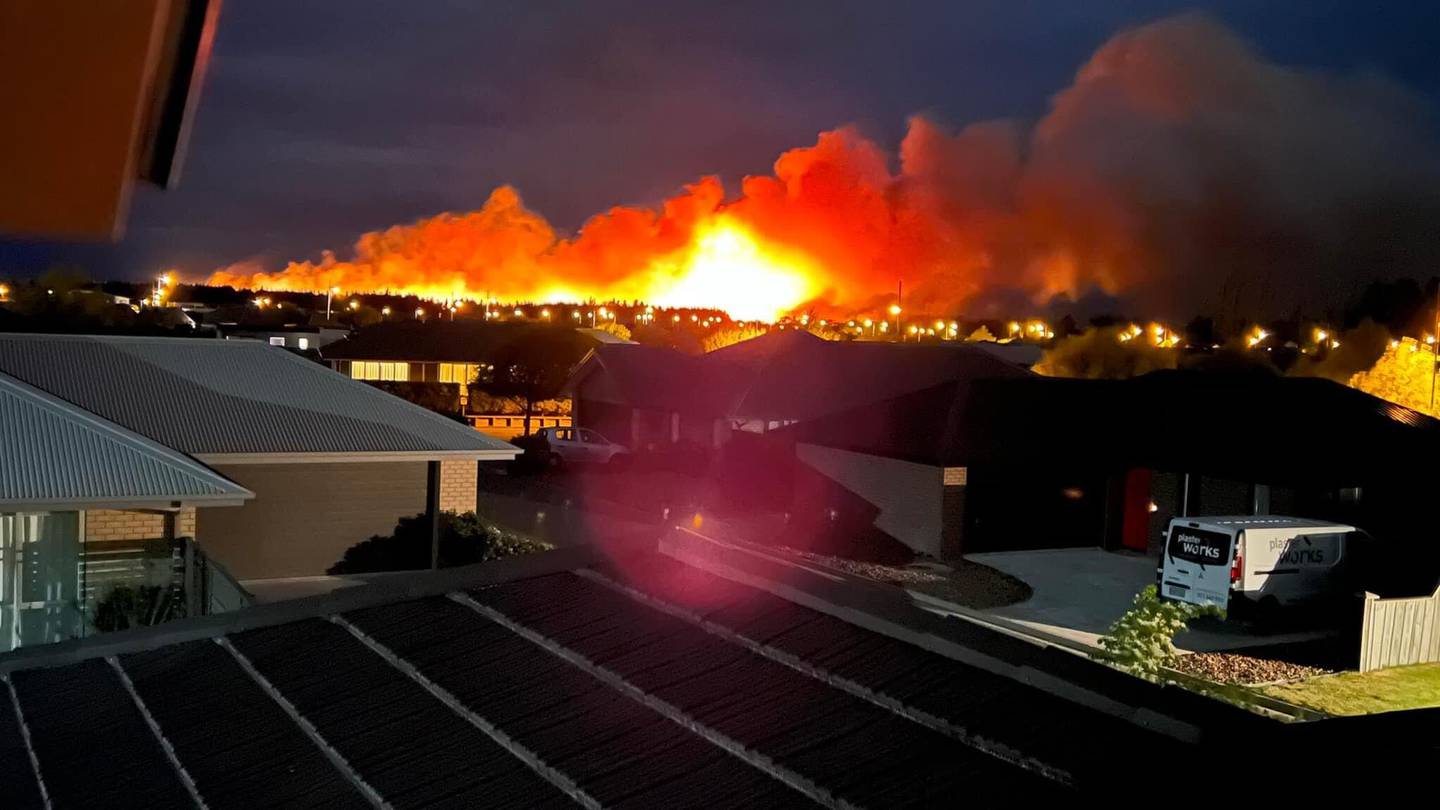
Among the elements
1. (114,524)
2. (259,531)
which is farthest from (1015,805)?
(259,531)

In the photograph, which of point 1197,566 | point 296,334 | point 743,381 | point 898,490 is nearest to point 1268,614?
point 1197,566

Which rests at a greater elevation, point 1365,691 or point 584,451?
point 584,451

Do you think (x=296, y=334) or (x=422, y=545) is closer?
(x=422, y=545)

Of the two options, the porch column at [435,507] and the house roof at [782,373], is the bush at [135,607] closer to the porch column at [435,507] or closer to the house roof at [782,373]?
the porch column at [435,507]

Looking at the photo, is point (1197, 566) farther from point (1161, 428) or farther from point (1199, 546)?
point (1161, 428)

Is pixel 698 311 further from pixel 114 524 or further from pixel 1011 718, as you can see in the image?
pixel 1011 718

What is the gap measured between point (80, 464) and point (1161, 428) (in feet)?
67.3

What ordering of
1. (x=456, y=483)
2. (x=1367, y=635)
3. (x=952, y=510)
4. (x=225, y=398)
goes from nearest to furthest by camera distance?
1. (x=1367, y=635)
2. (x=225, y=398)
3. (x=456, y=483)
4. (x=952, y=510)

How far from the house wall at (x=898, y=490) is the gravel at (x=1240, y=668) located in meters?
7.30

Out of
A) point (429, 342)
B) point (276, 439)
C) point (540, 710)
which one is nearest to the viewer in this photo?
point (540, 710)

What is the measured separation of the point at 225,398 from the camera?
20391 millimetres

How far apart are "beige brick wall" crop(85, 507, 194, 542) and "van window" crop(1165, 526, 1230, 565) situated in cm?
1497

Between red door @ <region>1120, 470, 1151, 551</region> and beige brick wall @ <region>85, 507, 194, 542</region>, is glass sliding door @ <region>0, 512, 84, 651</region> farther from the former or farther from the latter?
red door @ <region>1120, 470, 1151, 551</region>

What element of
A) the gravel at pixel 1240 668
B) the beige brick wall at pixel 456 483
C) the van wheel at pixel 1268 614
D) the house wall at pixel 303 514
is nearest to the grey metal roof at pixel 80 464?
the house wall at pixel 303 514
